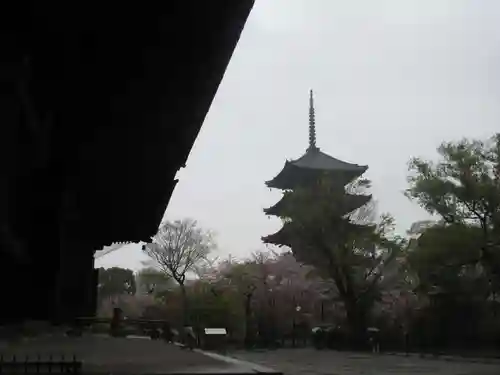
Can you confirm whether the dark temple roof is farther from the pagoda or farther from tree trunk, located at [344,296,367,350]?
tree trunk, located at [344,296,367,350]

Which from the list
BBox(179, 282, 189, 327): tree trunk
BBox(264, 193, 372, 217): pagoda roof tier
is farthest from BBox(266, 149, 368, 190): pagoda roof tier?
BBox(179, 282, 189, 327): tree trunk

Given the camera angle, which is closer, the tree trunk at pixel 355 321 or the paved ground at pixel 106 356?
the paved ground at pixel 106 356

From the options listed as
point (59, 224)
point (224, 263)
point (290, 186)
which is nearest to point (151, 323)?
point (59, 224)

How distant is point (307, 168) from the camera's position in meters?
54.3

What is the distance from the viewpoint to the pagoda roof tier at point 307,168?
5391 centimetres

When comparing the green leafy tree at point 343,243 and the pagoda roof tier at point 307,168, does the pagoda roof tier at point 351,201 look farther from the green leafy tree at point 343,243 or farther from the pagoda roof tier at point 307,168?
the pagoda roof tier at point 307,168

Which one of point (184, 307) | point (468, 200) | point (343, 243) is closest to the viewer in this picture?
point (468, 200)

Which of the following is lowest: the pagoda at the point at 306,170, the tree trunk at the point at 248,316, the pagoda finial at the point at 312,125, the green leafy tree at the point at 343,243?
the tree trunk at the point at 248,316

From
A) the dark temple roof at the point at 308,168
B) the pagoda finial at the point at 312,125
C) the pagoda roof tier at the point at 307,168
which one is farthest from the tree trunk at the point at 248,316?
the pagoda finial at the point at 312,125

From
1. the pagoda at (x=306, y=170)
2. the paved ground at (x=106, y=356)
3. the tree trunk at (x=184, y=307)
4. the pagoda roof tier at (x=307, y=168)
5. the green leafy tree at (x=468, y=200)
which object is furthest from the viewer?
the pagoda roof tier at (x=307, y=168)

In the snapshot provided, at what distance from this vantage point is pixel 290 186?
190ft

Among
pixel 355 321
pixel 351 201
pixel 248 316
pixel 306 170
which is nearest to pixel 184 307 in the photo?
pixel 248 316

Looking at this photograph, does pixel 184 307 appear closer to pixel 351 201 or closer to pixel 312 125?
pixel 351 201

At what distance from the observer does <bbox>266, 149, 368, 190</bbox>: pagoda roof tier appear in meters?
53.9
